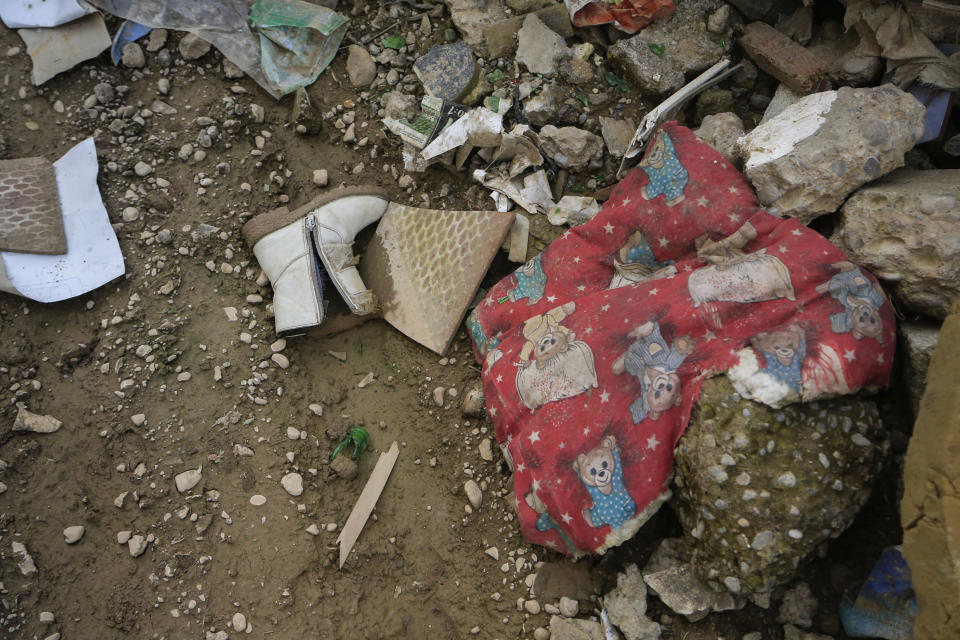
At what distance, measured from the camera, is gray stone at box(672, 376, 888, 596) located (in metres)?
1.91

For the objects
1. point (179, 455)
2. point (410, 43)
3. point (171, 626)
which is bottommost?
point (171, 626)

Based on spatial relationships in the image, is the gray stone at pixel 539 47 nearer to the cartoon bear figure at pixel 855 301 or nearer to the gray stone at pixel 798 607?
the cartoon bear figure at pixel 855 301

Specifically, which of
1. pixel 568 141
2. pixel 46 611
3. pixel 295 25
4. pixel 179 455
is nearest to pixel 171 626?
pixel 46 611

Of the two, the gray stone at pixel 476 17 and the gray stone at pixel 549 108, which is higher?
the gray stone at pixel 476 17

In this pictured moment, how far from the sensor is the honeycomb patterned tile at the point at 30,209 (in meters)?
2.64

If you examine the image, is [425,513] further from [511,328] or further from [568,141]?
[568,141]

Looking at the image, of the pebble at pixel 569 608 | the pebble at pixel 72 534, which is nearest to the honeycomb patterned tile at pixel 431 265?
the pebble at pixel 569 608

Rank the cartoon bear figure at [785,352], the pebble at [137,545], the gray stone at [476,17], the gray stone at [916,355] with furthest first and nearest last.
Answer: the gray stone at [476,17] < the pebble at [137,545] < the gray stone at [916,355] < the cartoon bear figure at [785,352]

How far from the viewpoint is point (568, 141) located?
9.45 feet

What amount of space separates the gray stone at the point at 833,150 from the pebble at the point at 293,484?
202cm

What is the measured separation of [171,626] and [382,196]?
73.9 inches

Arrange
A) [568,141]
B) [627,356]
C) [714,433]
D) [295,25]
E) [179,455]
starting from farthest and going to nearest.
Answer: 1. [295,25]
2. [568,141]
3. [179,455]
4. [627,356]
5. [714,433]

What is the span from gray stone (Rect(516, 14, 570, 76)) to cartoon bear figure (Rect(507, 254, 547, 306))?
1.00 m

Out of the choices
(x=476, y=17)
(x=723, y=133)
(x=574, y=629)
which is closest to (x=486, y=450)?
(x=574, y=629)
